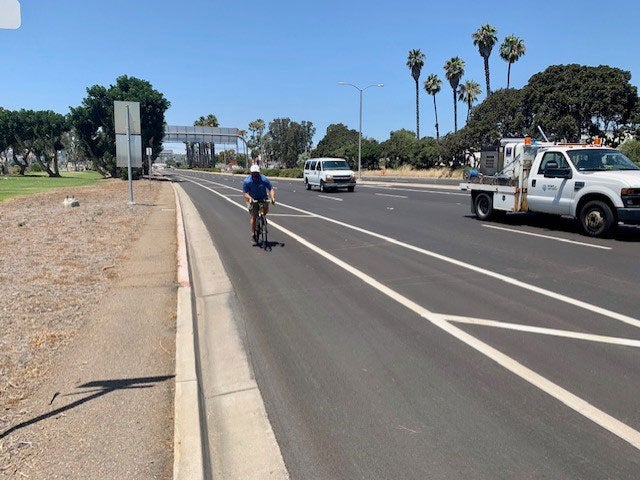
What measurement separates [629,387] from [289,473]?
285 cm

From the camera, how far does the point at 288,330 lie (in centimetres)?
585

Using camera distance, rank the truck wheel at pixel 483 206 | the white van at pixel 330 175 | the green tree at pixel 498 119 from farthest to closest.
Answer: the green tree at pixel 498 119 → the white van at pixel 330 175 → the truck wheel at pixel 483 206

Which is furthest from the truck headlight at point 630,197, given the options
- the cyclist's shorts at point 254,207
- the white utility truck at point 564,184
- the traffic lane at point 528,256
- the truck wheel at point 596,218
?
the cyclist's shorts at point 254,207

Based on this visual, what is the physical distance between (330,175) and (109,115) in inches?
1288

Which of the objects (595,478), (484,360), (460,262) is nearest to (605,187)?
(460,262)

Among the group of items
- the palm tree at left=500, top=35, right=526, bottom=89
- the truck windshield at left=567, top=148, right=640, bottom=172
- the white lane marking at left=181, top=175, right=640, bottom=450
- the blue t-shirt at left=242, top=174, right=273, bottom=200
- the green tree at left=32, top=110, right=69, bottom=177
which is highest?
the palm tree at left=500, top=35, right=526, bottom=89

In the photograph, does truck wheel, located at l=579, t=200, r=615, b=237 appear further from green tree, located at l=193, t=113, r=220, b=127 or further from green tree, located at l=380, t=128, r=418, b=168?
green tree, located at l=193, t=113, r=220, b=127

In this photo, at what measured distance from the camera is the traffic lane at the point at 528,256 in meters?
7.18

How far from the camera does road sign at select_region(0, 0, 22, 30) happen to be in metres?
3.33

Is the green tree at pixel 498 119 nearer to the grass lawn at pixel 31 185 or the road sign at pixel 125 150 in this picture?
the grass lawn at pixel 31 185

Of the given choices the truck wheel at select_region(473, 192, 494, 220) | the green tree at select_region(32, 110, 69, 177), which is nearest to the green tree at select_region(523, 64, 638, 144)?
the truck wheel at select_region(473, 192, 494, 220)

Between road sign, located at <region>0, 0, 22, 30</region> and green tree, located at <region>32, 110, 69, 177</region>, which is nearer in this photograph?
road sign, located at <region>0, 0, 22, 30</region>

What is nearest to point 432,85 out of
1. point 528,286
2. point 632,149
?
point 632,149

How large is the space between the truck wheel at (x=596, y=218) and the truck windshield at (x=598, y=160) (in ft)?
3.20
